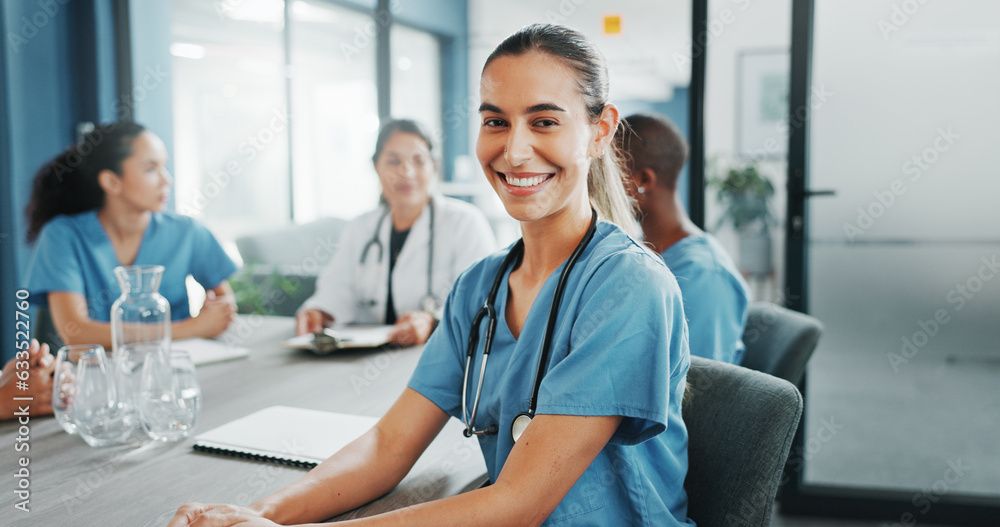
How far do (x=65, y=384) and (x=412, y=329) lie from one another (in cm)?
86

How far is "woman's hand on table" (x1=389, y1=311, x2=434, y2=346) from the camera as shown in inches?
73.7

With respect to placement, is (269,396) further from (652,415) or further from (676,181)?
(676,181)

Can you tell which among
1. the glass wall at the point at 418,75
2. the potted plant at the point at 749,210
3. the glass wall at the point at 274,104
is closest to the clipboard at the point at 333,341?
the glass wall at the point at 274,104

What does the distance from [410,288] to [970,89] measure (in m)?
1.97

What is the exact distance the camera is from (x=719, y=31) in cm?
270

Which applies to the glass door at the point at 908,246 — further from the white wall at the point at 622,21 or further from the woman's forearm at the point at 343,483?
the woman's forearm at the point at 343,483

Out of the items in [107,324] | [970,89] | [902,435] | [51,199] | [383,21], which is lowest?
[902,435]

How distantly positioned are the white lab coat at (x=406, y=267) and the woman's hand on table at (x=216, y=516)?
1.39 metres

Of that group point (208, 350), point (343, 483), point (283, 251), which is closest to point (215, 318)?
point (208, 350)

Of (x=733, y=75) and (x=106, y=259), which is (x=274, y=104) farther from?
(x=733, y=75)

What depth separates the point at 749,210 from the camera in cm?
493

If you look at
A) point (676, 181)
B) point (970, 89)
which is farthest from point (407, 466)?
point (970, 89)

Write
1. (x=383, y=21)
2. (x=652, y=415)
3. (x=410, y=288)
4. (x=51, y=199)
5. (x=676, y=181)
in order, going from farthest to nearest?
(x=383, y=21)
(x=410, y=288)
(x=51, y=199)
(x=676, y=181)
(x=652, y=415)

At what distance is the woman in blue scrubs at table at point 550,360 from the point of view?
0.83m
